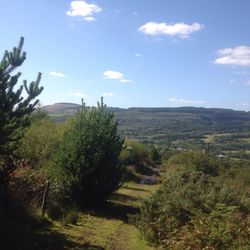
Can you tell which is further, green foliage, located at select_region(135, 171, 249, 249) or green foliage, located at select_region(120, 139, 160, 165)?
green foliage, located at select_region(120, 139, 160, 165)

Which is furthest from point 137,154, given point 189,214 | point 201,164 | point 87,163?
point 189,214

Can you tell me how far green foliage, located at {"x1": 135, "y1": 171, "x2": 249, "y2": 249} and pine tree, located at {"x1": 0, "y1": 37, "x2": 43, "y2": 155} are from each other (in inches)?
217

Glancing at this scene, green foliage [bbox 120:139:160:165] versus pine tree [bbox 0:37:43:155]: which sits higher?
pine tree [bbox 0:37:43:155]

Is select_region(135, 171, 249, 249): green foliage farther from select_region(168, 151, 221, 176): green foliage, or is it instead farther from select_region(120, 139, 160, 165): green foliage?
select_region(120, 139, 160, 165): green foliage

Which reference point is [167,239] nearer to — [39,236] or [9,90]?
[39,236]

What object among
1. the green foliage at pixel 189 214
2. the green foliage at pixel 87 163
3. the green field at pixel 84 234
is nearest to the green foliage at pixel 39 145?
the green foliage at pixel 87 163

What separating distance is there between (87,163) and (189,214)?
22.5ft

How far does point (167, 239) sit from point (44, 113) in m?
30.4

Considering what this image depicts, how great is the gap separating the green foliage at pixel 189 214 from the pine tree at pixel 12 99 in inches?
217

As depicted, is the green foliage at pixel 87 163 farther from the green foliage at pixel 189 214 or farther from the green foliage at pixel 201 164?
the green foliage at pixel 201 164

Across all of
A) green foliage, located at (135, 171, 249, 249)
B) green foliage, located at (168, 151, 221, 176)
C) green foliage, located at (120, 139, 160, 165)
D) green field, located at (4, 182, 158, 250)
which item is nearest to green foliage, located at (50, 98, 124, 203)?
green field, located at (4, 182, 158, 250)

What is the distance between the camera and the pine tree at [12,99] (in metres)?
12.3

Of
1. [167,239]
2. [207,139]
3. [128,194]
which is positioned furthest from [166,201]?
[207,139]

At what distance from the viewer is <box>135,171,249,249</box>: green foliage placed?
41.1 feet
